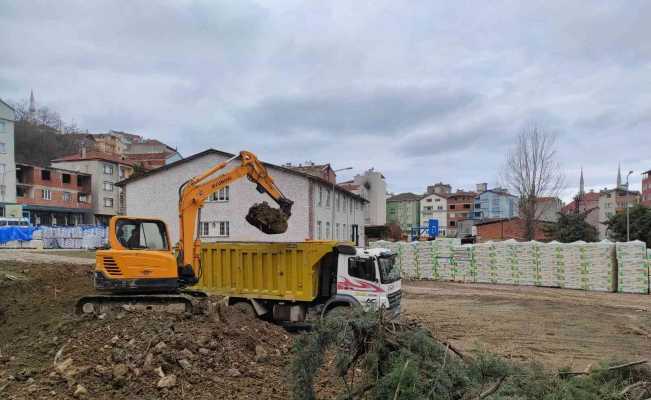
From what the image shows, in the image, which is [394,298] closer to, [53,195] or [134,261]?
[134,261]

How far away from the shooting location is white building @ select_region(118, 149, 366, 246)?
34.9 meters

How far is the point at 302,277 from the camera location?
42.9ft

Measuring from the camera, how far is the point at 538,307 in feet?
62.2

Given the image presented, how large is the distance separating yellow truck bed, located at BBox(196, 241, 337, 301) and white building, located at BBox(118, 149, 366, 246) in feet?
62.3

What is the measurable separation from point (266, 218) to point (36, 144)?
8662cm

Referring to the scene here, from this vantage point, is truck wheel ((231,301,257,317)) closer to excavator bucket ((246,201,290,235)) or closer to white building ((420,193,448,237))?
excavator bucket ((246,201,290,235))

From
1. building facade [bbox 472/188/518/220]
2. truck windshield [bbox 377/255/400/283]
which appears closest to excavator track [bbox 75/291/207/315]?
truck windshield [bbox 377/255/400/283]

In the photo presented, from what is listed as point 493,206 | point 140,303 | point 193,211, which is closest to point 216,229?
point 193,211

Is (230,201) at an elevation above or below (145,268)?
above

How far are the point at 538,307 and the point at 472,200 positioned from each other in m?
98.5

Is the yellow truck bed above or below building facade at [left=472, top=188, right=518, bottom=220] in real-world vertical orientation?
below

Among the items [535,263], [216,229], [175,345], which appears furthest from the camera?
[216,229]

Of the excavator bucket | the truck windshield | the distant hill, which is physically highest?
the distant hill

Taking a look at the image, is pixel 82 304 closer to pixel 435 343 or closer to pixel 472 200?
pixel 435 343
